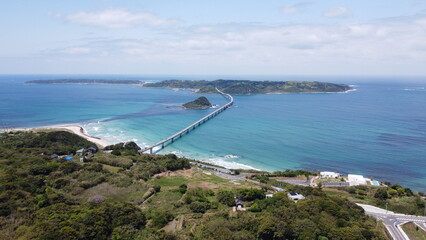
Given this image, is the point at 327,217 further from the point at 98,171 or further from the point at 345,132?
the point at 345,132

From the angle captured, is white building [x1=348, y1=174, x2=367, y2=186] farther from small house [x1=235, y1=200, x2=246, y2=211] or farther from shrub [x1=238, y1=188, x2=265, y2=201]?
small house [x1=235, y1=200, x2=246, y2=211]

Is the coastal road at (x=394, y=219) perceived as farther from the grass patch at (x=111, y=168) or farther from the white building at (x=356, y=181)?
the grass patch at (x=111, y=168)

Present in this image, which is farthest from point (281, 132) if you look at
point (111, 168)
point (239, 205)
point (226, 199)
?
point (239, 205)

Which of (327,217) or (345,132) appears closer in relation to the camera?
(327,217)

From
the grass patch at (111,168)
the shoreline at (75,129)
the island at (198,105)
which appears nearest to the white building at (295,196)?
the grass patch at (111,168)

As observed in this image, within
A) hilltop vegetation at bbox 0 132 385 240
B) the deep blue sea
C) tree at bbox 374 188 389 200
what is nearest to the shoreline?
the deep blue sea

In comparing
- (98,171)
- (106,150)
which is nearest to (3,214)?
(98,171)
